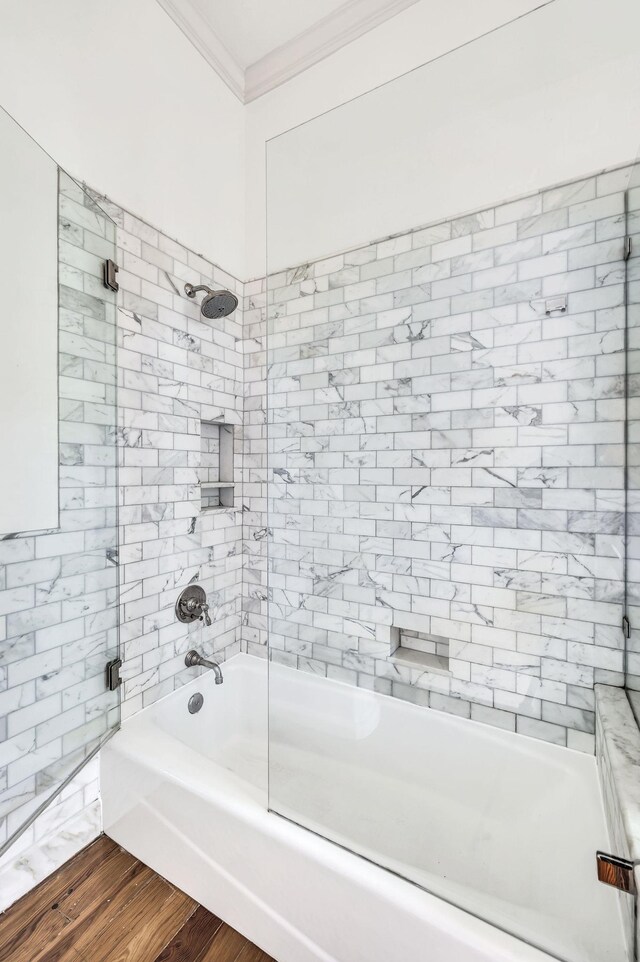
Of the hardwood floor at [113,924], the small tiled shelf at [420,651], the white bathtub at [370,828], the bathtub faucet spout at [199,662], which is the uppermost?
the small tiled shelf at [420,651]

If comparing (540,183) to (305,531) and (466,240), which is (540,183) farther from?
(305,531)

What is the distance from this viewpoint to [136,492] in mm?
1639

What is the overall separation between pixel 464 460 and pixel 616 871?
1.11m

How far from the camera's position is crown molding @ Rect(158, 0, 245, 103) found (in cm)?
171

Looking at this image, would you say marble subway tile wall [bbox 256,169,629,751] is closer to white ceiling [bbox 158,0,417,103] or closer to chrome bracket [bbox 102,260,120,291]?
chrome bracket [bbox 102,260,120,291]

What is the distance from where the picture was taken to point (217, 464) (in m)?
2.12

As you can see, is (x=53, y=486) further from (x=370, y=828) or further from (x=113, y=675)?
(x=370, y=828)

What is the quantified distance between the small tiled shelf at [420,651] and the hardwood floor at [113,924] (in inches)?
36.8

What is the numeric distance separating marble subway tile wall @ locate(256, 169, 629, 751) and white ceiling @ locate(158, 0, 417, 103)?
1.07 meters

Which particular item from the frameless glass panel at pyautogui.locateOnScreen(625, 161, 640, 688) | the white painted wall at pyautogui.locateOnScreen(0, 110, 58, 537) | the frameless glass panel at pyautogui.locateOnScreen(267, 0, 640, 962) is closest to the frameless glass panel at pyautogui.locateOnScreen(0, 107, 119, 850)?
the white painted wall at pyautogui.locateOnScreen(0, 110, 58, 537)

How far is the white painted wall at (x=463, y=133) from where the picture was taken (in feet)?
4.18

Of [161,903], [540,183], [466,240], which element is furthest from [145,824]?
[540,183]

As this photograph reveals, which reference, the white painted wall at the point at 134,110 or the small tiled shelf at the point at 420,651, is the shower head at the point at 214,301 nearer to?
the white painted wall at the point at 134,110

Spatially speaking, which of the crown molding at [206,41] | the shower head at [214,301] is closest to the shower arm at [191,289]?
the shower head at [214,301]
